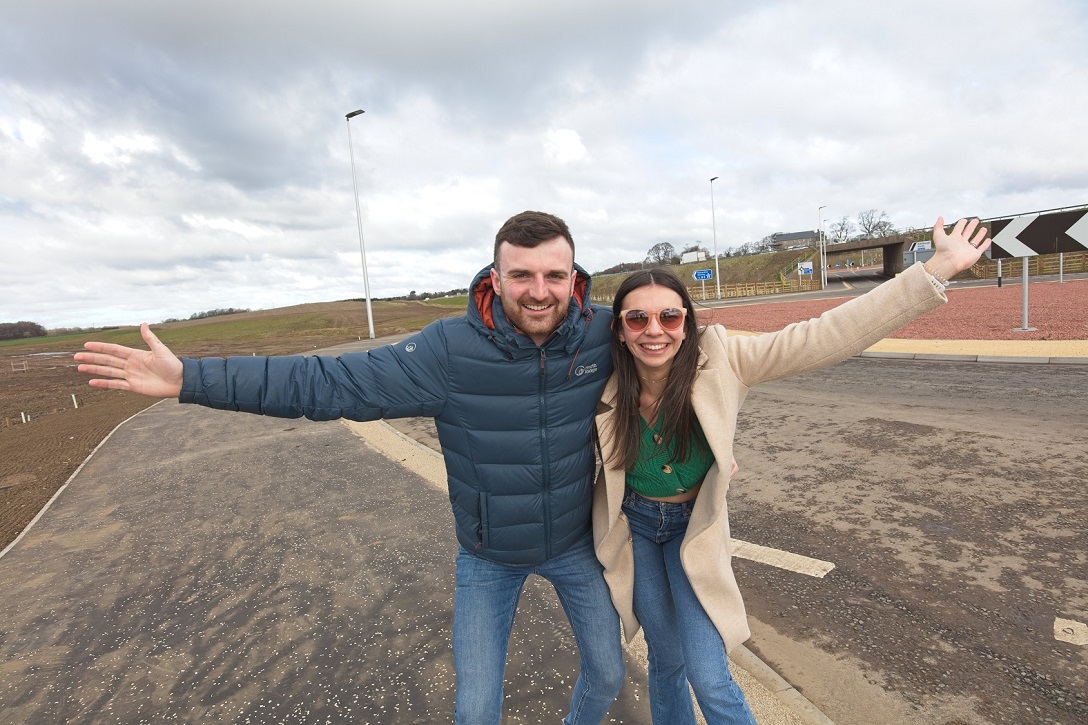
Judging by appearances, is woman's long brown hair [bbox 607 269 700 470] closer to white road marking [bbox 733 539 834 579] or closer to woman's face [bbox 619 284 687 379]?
woman's face [bbox 619 284 687 379]

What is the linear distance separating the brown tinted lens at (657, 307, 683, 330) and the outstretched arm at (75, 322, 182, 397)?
1.79 meters

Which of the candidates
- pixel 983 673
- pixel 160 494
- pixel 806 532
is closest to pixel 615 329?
pixel 983 673

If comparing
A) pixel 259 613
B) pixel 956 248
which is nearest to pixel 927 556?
pixel 956 248

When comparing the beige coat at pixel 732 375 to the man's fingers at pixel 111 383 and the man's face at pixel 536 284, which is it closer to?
the man's face at pixel 536 284

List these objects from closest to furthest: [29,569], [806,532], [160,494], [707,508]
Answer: [707,508]
[806,532]
[29,569]
[160,494]

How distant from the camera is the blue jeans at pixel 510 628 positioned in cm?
219

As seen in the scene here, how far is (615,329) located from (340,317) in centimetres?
5972

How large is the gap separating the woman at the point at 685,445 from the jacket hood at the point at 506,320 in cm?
18

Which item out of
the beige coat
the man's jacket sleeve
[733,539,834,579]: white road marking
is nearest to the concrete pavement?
the beige coat

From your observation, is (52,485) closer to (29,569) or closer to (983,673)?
(29,569)

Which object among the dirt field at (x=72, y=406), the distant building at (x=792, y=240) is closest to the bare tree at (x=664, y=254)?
the distant building at (x=792, y=240)

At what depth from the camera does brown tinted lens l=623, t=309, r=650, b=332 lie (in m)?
2.22

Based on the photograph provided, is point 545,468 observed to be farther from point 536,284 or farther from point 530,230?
point 530,230

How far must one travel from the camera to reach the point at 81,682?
3.07 metres
